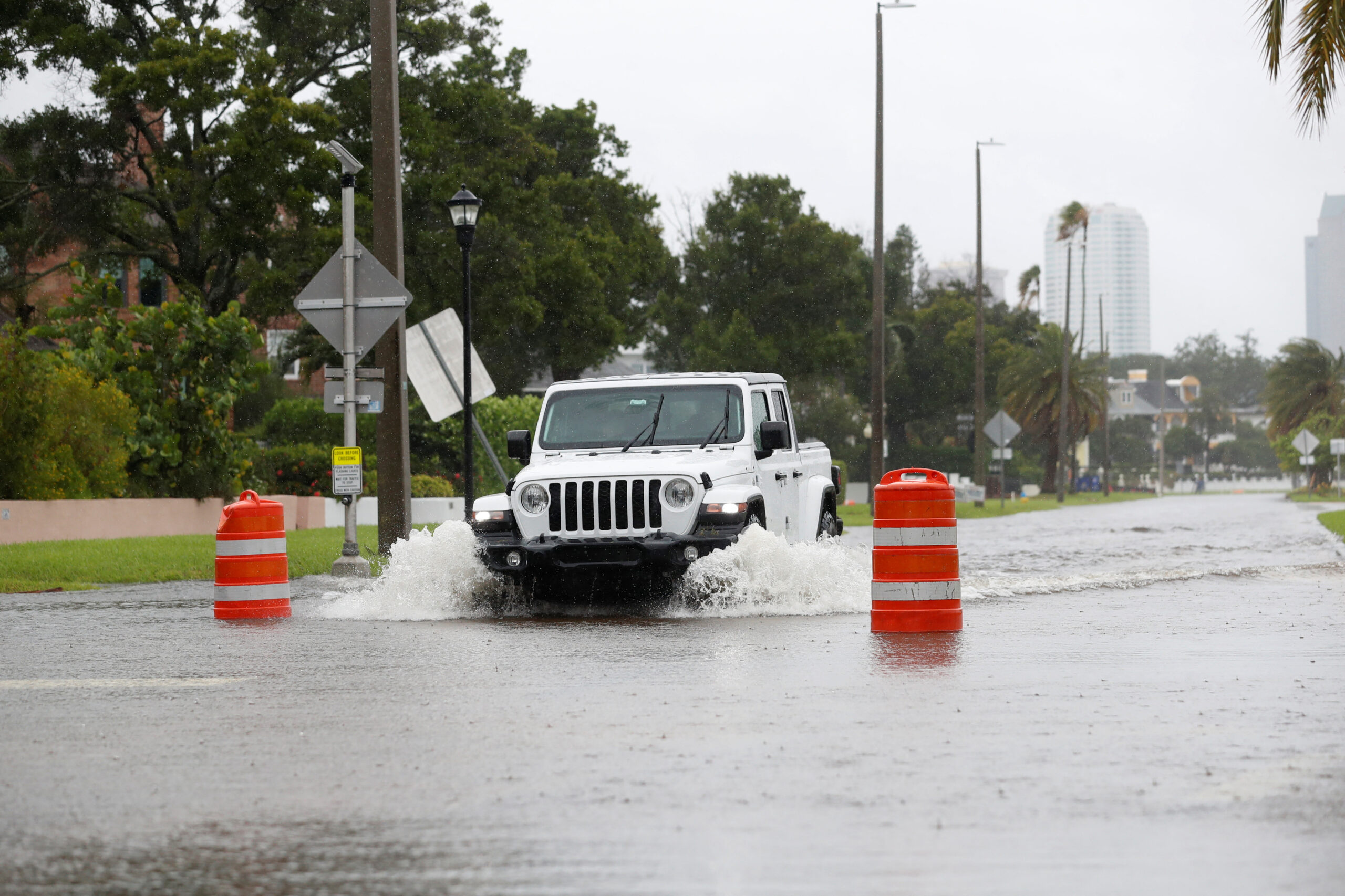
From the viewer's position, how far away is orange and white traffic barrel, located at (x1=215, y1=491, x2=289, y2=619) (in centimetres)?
1371

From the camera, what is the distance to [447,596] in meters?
14.0

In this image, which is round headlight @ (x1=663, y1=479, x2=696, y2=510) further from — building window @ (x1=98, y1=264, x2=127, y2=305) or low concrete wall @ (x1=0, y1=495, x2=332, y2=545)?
building window @ (x1=98, y1=264, x2=127, y2=305)

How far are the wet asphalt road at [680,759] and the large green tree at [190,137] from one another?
23.4m

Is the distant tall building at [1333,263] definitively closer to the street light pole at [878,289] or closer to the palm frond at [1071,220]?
the palm frond at [1071,220]

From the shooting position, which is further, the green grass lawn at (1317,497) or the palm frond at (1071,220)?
the palm frond at (1071,220)

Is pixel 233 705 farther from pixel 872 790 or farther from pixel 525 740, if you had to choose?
pixel 872 790

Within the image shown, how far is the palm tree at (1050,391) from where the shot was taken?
268ft

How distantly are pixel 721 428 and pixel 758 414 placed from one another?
0.59 m

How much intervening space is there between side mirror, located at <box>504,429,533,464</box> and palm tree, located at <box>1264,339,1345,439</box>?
260 ft

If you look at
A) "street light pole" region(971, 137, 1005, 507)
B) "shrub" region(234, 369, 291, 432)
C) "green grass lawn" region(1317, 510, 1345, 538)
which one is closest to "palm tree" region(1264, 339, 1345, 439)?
"street light pole" region(971, 137, 1005, 507)

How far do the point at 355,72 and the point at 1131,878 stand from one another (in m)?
35.6

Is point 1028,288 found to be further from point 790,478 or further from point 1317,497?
point 790,478

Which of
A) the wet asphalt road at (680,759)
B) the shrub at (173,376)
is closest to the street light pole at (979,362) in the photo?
the shrub at (173,376)

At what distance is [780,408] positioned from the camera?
16.0 meters
